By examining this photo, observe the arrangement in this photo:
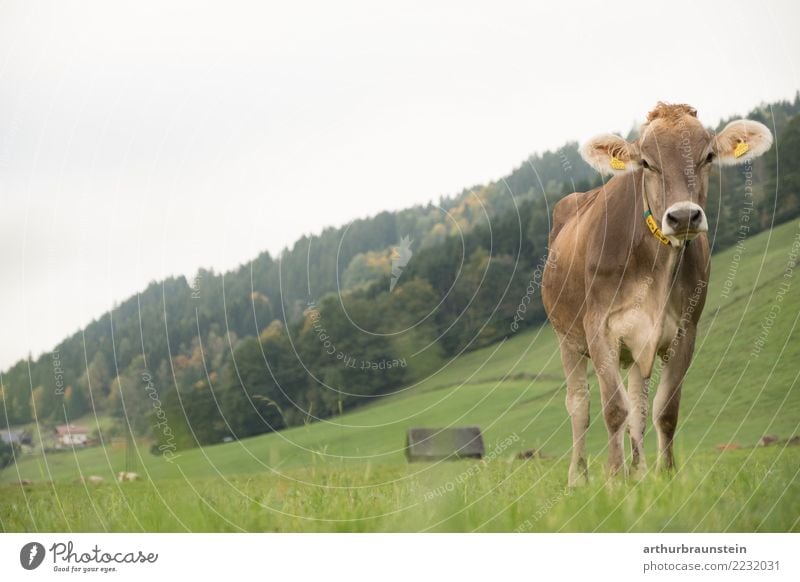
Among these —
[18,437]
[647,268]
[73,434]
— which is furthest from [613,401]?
[18,437]

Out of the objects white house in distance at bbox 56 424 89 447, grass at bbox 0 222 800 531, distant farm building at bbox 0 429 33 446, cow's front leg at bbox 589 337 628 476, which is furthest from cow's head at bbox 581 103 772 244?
distant farm building at bbox 0 429 33 446

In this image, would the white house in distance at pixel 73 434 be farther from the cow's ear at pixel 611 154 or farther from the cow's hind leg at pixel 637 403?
the cow's ear at pixel 611 154

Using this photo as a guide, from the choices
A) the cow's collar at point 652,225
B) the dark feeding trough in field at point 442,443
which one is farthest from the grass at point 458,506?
the dark feeding trough in field at point 442,443

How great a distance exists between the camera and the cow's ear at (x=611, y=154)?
723cm

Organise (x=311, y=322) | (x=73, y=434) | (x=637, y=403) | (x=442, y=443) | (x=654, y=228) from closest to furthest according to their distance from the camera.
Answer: (x=654, y=228), (x=637, y=403), (x=73, y=434), (x=442, y=443), (x=311, y=322)

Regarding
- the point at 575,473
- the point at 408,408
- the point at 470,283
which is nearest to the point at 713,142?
the point at 575,473

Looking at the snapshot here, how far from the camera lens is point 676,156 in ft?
22.4

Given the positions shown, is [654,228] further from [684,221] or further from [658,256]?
[684,221]

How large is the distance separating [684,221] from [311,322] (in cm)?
591

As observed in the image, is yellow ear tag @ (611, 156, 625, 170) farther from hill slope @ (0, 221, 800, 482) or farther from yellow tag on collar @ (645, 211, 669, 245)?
hill slope @ (0, 221, 800, 482)

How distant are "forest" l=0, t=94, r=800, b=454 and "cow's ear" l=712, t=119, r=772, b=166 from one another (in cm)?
101

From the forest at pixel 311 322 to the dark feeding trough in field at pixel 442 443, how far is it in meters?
0.70
